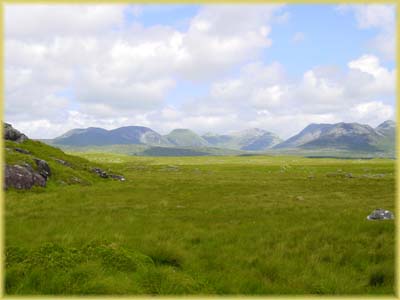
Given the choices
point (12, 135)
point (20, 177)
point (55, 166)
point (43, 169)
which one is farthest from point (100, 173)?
point (20, 177)

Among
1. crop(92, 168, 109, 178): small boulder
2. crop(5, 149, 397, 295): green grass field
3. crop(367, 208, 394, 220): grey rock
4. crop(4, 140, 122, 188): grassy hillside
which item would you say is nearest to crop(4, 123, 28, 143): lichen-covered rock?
crop(4, 140, 122, 188): grassy hillside

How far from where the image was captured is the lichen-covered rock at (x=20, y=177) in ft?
105

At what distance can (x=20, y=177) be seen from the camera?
32.9m

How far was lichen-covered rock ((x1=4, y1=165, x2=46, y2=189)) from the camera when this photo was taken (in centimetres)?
3194

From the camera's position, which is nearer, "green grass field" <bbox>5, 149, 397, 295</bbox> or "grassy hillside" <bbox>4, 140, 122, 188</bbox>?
"green grass field" <bbox>5, 149, 397, 295</bbox>

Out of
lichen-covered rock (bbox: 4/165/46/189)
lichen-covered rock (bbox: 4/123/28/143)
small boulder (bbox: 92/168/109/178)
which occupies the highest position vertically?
lichen-covered rock (bbox: 4/123/28/143)

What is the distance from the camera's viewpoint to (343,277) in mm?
9914

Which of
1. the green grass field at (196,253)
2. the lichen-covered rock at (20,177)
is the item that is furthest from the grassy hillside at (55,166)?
the green grass field at (196,253)

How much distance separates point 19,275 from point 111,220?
32.9 feet

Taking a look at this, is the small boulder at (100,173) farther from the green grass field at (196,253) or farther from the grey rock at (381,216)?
the grey rock at (381,216)

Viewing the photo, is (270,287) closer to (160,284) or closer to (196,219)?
(160,284)

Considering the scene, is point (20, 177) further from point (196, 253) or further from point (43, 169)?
point (196, 253)

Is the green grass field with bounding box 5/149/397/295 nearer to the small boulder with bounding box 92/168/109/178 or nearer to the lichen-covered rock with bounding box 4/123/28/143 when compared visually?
the small boulder with bounding box 92/168/109/178

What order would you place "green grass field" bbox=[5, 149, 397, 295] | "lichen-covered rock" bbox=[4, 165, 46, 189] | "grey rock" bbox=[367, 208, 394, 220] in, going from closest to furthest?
"green grass field" bbox=[5, 149, 397, 295], "grey rock" bbox=[367, 208, 394, 220], "lichen-covered rock" bbox=[4, 165, 46, 189]
